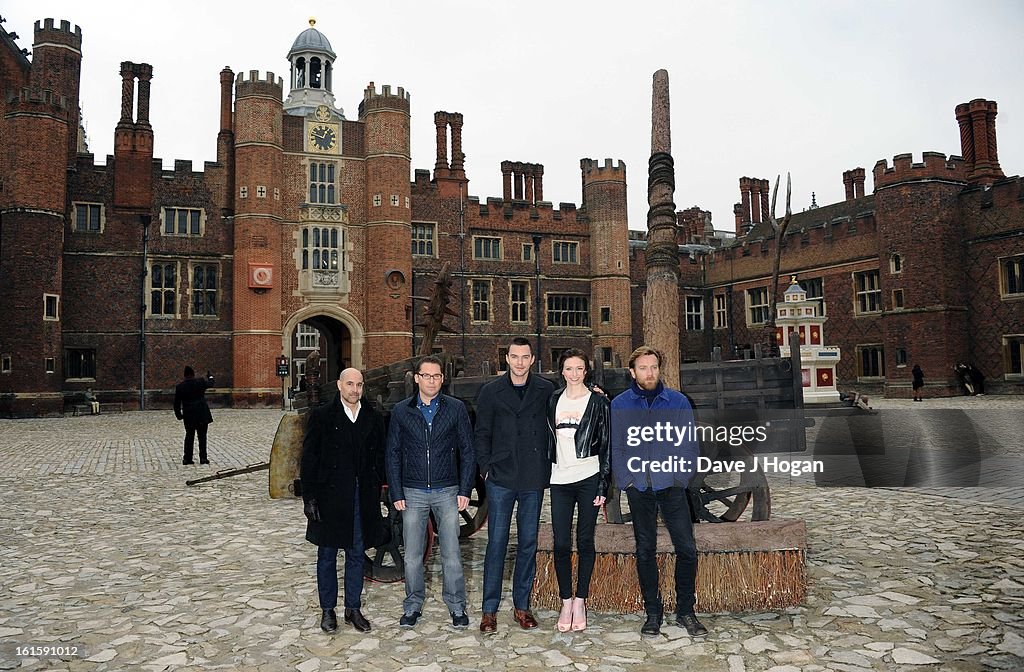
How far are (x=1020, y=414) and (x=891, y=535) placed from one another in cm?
1359

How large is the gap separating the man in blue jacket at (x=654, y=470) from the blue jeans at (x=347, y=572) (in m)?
1.58

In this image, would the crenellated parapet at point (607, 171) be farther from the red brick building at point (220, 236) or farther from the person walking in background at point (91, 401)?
the person walking in background at point (91, 401)

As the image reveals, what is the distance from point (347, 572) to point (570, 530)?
53.8 inches

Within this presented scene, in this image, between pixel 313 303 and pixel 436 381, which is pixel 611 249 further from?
pixel 436 381

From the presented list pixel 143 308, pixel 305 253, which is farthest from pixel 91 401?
pixel 305 253

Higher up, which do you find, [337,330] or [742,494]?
[337,330]

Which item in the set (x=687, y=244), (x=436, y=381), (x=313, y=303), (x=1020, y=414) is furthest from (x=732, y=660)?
(x=687, y=244)

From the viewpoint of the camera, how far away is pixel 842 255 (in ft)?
99.3

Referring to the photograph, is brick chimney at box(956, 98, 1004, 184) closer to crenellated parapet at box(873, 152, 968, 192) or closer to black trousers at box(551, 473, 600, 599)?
crenellated parapet at box(873, 152, 968, 192)

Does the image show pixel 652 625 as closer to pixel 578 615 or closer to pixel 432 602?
pixel 578 615

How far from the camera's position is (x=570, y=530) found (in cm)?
418

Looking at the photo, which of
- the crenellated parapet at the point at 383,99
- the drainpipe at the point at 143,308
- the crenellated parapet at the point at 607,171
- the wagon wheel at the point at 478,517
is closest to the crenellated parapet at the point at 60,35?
the drainpipe at the point at 143,308

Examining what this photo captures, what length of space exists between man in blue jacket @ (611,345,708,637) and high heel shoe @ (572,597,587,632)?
0.34 meters

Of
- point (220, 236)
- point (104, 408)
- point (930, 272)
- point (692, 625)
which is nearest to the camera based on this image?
point (692, 625)
